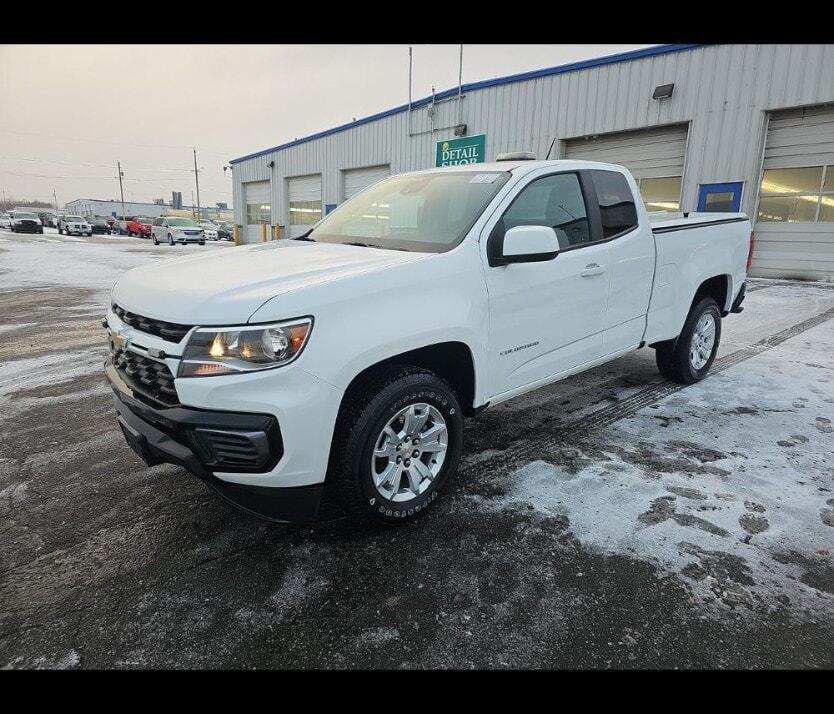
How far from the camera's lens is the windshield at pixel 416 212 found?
3.10 metres

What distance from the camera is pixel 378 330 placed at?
2.42 m

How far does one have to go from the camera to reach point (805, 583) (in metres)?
2.34

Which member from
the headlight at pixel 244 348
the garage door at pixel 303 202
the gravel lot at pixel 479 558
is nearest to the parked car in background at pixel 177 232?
the garage door at pixel 303 202

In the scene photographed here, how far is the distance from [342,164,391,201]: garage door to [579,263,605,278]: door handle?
19.4 metres

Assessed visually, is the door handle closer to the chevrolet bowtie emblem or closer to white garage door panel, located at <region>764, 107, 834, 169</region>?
the chevrolet bowtie emblem

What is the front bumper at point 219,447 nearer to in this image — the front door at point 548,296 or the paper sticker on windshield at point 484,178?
the front door at point 548,296

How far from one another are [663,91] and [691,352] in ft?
37.0

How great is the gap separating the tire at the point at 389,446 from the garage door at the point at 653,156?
1381cm

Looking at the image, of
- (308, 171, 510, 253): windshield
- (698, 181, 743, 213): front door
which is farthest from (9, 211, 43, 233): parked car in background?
(308, 171, 510, 253): windshield

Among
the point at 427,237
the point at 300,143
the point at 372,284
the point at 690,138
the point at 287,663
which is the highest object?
the point at 300,143

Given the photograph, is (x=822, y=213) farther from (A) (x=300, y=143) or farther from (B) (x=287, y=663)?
(A) (x=300, y=143)
